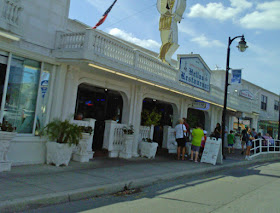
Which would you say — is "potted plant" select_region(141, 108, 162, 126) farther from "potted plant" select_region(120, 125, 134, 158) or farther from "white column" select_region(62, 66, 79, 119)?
"white column" select_region(62, 66, 79, 119)

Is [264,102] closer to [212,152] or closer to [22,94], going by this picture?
[212,152]

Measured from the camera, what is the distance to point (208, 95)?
52.6 feet

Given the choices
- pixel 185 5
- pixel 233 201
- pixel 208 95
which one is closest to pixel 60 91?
pixel 233 201

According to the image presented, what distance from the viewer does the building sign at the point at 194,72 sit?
13.9m

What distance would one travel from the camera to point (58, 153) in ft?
28.1

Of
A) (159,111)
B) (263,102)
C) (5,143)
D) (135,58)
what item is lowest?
(5,143)

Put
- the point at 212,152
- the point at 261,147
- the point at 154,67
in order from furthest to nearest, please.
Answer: the point at 261,147 < the point at 212,152 < the point at 154,67

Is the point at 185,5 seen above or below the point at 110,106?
above

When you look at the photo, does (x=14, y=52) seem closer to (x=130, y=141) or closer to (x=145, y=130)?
(x=130, y=141)

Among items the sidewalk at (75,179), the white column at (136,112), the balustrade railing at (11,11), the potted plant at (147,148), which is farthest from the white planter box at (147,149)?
the balustrade railing at (11,11)

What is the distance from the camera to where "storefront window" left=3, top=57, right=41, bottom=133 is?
322 inches

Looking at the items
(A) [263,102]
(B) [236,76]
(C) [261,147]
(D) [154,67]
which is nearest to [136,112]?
(D) [154,67]

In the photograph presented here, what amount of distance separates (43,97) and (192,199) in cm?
559

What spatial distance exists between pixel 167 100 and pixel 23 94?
7860 millimetres
